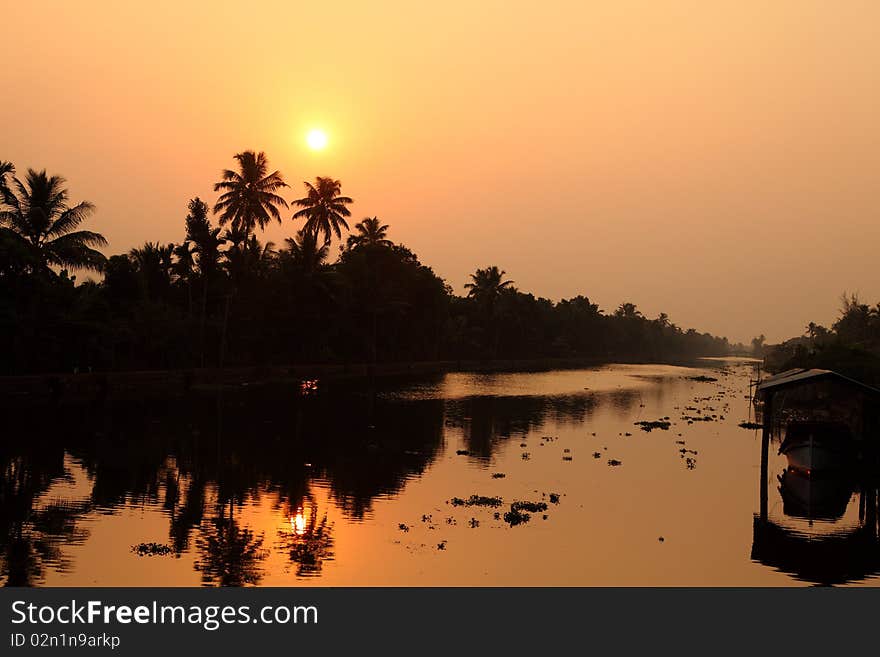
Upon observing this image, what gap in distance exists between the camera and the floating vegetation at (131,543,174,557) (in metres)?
18.0

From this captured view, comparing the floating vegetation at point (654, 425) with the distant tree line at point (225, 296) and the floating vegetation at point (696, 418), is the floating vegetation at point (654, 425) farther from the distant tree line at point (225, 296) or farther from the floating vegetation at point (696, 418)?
the distant tree line at point (225, 296)

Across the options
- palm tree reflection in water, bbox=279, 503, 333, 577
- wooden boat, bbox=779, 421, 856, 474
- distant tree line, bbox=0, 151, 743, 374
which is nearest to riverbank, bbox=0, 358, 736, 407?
distant tree line, bbox=0, 151, 743, 374

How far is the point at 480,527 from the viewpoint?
870 inches

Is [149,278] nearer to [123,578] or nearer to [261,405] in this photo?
[261,405]

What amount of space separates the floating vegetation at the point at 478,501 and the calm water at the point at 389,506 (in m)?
0.25

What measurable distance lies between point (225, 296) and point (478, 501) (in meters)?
49.3

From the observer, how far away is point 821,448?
96.0 feet

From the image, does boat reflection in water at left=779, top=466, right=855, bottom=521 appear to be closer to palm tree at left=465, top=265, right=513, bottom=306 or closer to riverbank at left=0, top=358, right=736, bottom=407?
riverbank at left=0, top=358, right=736, bottom=407

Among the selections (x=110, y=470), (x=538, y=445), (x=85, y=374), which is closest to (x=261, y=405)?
(x=85, y=374)

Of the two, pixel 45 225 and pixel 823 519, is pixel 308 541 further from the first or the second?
pixel 45 225

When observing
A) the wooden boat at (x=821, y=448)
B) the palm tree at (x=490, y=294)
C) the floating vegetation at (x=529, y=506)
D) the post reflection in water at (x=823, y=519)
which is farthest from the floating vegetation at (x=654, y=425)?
the palm tree at (x=490, y=294)

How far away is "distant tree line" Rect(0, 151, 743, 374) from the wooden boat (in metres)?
42.4

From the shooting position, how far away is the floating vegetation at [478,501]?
2522 cm
